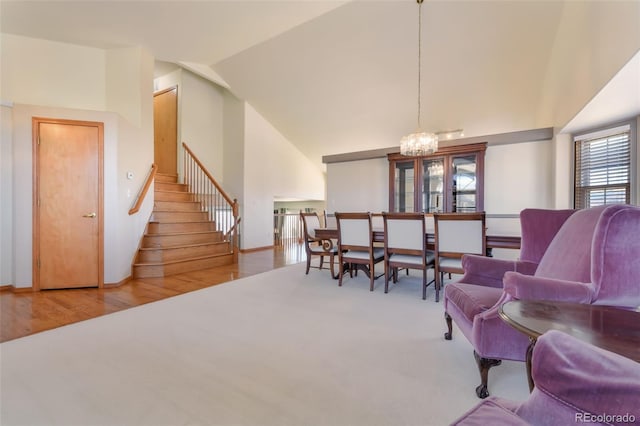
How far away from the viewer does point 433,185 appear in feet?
16.3

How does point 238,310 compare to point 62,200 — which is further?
point 62,200

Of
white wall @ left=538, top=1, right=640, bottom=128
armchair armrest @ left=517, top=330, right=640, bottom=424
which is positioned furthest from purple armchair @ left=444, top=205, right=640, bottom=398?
white wall @ left=538, top=1, right=640, bottom=128

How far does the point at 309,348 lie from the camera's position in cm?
197

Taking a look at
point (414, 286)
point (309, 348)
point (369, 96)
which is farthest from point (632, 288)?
point (369, 96)

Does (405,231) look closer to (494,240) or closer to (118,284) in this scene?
(494,240)

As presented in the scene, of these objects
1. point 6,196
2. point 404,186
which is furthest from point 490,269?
point 6,196

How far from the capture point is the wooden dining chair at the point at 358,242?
3391mm

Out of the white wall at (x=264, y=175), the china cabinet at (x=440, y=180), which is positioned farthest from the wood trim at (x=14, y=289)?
the china cabinet at (x=440, y=180)

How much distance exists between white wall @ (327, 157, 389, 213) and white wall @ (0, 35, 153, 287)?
3639mm

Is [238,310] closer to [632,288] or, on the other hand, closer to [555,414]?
[555,414]

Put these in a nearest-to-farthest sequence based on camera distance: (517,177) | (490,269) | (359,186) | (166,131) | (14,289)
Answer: (490,269) → (14,289) → (517,177) → (359,186) → (166,131)

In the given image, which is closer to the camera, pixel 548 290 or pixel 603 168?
pixel 548 290

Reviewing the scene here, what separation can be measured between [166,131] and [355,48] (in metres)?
4.72

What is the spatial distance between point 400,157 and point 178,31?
13.1 ft
